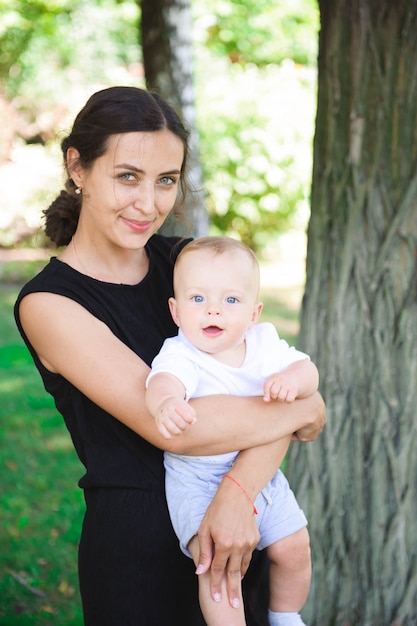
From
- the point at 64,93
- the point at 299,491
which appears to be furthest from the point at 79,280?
the point at 64,93

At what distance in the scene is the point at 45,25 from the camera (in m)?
11.9

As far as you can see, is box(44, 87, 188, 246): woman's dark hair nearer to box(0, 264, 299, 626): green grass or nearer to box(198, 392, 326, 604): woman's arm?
box(198, 392, 326, 604): woman's arm

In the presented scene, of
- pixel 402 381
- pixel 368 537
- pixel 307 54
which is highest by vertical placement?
pixel 307 54

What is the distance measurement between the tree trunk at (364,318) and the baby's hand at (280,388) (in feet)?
3.26

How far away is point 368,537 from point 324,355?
0.68 metres

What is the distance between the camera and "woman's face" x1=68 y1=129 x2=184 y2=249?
6.79 ft

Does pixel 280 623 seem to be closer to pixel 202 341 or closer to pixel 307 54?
pixel 202 341

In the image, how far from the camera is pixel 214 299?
202cm

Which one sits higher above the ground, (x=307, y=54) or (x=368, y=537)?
(x=307, y=54)

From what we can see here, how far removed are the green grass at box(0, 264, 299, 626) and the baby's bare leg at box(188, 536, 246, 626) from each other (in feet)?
5.95

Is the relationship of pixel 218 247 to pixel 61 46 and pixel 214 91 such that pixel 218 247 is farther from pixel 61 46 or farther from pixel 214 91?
pixel 61 46

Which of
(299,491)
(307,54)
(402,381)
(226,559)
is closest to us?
(226,559)

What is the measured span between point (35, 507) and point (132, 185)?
2974 millimetres

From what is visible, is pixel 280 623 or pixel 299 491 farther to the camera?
pixel 299 491
